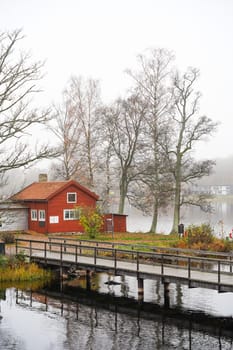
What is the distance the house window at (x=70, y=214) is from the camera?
46.6 m

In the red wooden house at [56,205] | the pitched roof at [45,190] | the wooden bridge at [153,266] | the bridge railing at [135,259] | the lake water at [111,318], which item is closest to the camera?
the lake water at [111,318]

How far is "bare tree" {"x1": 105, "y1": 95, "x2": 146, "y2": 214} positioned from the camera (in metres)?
47.4

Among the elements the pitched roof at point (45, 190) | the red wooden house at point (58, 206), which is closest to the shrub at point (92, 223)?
the red wooden house at point (58, 206)

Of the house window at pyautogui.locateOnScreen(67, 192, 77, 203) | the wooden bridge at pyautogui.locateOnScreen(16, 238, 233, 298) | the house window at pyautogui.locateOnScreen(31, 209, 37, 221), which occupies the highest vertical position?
the house window at pyautogui.locateOnScreen(67, 192, 77, 203)

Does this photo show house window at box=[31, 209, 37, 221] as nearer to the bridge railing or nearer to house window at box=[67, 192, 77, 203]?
house window at box=[67, 192, 77, 203]

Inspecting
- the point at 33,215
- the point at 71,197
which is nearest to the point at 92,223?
the point at 71,197

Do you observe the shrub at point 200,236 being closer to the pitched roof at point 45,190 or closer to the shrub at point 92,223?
the shrub at point 92,223

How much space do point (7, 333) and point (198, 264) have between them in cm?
1509

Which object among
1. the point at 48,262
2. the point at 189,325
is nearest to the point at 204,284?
the point at 189,325

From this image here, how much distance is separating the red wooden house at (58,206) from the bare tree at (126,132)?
411 centimetres

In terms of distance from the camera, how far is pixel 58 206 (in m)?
46.2

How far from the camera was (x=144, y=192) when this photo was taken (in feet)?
160

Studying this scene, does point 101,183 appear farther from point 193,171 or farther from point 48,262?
point 48,262

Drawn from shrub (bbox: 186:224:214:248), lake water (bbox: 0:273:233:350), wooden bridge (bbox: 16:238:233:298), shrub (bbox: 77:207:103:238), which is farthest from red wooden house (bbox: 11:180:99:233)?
lake water (bbox: 0:273:233:350)
